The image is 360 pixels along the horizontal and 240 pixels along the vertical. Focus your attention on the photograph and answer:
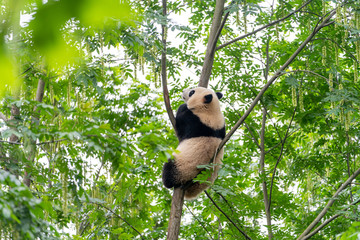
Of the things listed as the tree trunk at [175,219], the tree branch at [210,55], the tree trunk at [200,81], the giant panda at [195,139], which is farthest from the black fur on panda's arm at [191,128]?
the tree trunk at [175,219]

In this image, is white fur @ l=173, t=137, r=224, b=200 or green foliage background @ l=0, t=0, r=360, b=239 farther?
white fur @ l=173, t=137, r=224, b=200

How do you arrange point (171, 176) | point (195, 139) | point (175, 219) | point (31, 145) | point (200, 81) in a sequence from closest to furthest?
point (31, 145)
point (175, 219)
point (171, 176)
point (195, 139)
point (200, 81)

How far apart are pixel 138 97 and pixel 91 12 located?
755 cm

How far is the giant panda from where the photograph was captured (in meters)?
5.72

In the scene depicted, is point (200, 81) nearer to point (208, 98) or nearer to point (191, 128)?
point (208, 98)

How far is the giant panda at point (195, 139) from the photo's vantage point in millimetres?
5719

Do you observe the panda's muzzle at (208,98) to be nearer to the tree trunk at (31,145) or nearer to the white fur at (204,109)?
the white fur at (204,109)

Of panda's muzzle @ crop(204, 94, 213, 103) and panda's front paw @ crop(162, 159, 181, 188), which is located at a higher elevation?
panda's muzzle @ crop(204, 94, 213, 103)

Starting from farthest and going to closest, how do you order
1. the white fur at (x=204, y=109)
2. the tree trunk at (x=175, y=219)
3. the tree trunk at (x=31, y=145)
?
1. the white fur at (x=204, y=109)
2. the tree trunk at (x=175, y=219)
3. the tree trunk at (x=31, y=145)

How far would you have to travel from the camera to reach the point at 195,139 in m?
5.85

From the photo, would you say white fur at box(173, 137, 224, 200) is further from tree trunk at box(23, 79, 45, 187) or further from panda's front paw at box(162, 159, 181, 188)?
tree trunk at box(23, 79, 45, 187)

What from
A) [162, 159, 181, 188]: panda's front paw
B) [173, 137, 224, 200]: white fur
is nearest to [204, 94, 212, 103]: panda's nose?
[173, 137, 224, 200]: white fur

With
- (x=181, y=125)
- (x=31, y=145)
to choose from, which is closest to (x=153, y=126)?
(x=181, y=125)

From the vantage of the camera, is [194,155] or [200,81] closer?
[194,155]
